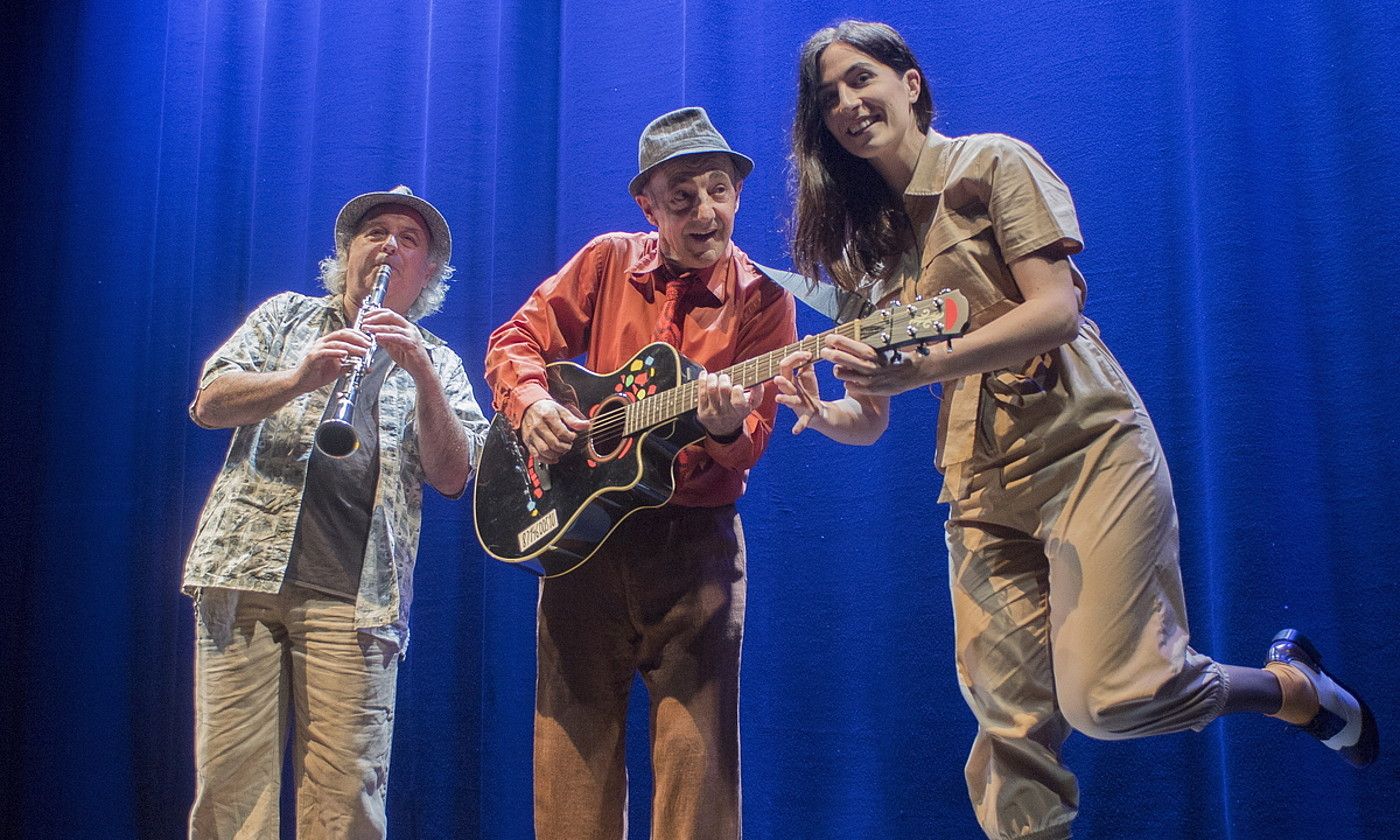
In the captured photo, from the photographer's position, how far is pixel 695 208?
2.15m

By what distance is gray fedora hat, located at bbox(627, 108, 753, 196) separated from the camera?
7.03ft

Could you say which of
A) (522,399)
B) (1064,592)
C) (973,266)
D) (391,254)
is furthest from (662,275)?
(1064,592)

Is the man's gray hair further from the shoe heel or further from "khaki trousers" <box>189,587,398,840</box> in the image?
the shoe heel

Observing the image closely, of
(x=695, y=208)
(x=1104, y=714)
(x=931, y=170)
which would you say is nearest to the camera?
(x=1104, y=714)

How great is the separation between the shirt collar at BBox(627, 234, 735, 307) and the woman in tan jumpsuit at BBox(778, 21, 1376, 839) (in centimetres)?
29

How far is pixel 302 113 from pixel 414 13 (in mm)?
492

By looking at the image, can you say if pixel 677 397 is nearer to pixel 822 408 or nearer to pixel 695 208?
pixel 822 408

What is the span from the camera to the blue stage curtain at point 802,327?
7.75ft

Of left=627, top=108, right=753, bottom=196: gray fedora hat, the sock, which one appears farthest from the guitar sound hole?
the sock

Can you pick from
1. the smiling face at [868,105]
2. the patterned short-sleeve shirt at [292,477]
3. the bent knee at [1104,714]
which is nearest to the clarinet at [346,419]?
the patterned short-sleeve shirt at [292,477]

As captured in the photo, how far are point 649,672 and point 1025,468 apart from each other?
0.77 metres

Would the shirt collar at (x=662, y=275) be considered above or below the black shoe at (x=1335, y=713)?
above

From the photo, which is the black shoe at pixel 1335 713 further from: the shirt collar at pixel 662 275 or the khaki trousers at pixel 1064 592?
the shirt collar at pixel 662 275

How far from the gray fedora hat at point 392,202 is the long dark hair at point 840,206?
3.18ft
